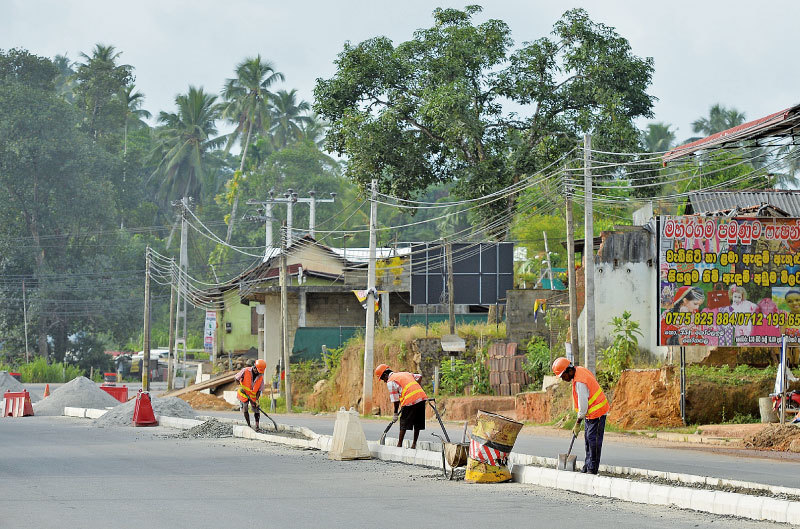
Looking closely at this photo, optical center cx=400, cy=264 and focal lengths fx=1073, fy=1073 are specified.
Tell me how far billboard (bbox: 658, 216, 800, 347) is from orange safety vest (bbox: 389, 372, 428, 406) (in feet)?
30.1

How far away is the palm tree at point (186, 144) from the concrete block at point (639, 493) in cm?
7060

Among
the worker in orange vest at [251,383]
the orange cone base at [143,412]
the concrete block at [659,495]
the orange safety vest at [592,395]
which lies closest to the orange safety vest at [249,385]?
the worker in orange vest at [251,383]

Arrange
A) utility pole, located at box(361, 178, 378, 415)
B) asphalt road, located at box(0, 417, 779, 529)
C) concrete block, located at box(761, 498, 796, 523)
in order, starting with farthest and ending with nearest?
utility pole, located at box(361, 178, 378, 415), asphalt road, located at box(0, 417, 779, 529), concrete block, located at box(761, 498, 796, 523)

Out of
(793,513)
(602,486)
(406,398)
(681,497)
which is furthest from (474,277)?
(793,513)

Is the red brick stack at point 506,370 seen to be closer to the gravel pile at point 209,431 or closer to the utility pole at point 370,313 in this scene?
the utility pole at point 370,313

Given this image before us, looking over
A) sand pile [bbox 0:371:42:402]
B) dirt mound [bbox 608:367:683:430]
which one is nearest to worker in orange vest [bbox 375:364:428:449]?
dirt mound [bbox 608:367:683:430]

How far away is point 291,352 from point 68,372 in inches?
1108

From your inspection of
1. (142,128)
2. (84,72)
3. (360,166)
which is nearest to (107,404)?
(360,166)

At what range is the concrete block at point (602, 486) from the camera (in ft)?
41.8

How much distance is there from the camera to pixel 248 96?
267ft

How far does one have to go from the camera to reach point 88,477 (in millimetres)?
14969

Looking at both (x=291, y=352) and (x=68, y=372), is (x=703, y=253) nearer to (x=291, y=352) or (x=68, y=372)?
(x=291, y=352)

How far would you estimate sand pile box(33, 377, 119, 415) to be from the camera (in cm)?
3641

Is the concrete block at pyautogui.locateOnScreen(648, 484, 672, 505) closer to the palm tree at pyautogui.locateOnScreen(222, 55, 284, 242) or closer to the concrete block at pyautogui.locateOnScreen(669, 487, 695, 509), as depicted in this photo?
the concrete block at pyautogui.locateOnScreen(669, 487, 695, 509)
